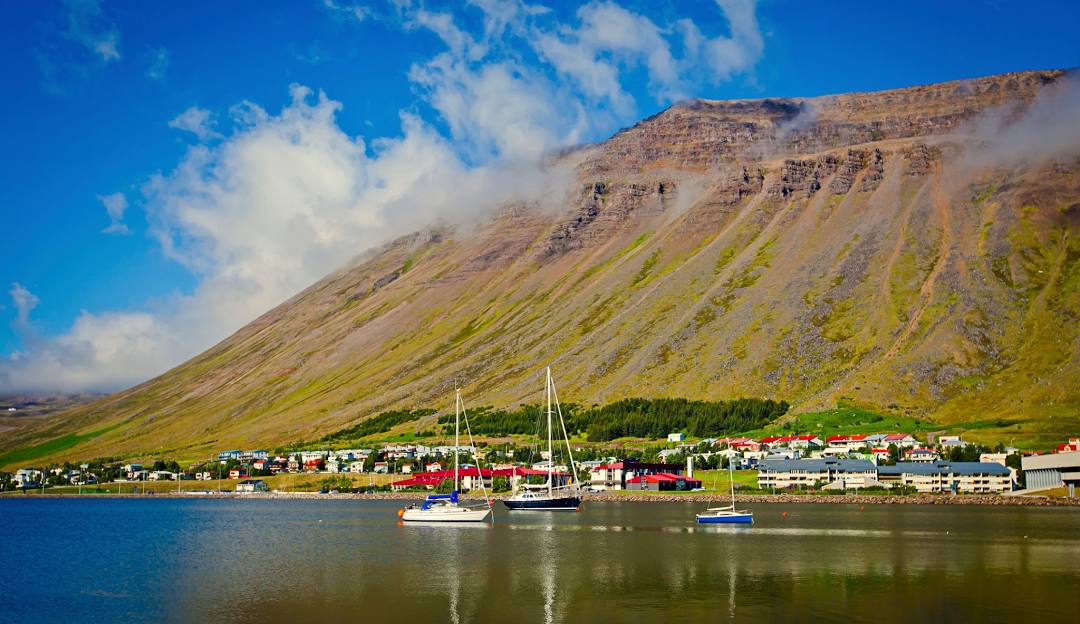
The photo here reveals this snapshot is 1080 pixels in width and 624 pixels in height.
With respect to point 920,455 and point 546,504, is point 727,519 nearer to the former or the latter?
point 546,504

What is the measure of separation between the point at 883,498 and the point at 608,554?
319 ft

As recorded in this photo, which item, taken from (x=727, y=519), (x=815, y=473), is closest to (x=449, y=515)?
(x=727, y=519)

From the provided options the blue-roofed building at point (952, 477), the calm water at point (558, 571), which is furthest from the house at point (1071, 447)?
the calm water at point (558, 571)

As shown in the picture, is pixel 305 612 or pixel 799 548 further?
pixel 799 548

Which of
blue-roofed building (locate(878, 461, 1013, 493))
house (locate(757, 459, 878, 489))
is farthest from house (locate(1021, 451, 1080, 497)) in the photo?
house (locate(757, 459, 878, 489))

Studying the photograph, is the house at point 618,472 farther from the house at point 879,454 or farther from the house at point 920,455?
the house at point 920,455

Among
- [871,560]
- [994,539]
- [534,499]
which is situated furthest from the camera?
[534,499]

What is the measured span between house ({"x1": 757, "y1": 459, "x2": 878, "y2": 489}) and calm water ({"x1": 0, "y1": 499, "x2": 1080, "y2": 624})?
48337mm

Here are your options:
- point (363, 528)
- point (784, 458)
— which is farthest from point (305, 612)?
point (784, 458)

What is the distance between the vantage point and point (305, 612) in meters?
55.4

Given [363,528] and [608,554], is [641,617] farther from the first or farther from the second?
[363,528]

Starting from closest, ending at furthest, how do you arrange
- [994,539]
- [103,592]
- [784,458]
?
[103,592] < [994,539] < [784,458]

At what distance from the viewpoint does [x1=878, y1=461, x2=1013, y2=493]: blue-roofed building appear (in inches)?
6639

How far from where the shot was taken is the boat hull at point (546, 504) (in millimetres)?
145000
